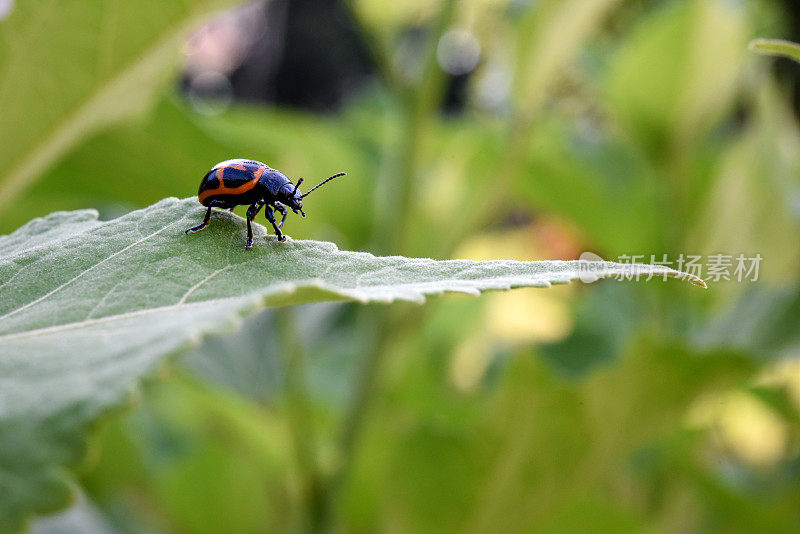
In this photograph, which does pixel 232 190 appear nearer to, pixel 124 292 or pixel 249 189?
pixel 249 189

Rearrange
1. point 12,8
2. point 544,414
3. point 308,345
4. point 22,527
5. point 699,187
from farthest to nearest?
point 308,345
point 699,187
point 544,414
point 12,8
point 22,527

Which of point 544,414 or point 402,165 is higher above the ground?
point 402,165

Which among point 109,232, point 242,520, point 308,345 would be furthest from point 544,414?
point 308,345

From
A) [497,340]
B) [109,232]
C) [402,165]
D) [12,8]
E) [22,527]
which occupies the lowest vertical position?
[22,527]

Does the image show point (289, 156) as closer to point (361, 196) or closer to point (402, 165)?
point (402, 165)

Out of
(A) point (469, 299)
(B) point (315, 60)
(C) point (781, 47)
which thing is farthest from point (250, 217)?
(B) point (315, 60)

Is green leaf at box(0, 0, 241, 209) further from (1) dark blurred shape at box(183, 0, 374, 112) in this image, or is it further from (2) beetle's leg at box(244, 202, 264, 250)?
(1) dark blurred shape at box(183, 0, 374, 112)

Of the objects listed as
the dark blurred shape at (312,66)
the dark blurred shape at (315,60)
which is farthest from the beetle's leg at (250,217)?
the dark blurred shape at (315,60)
